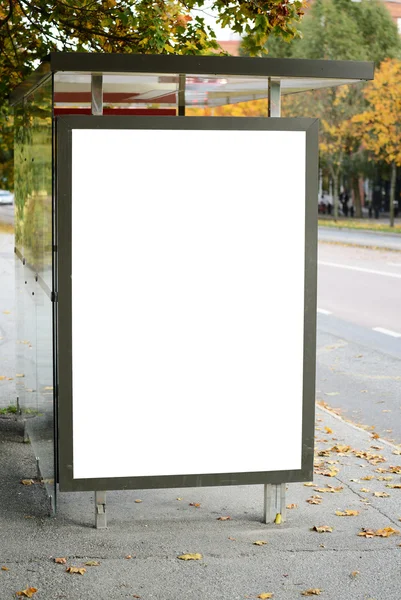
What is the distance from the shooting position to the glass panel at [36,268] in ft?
19.0

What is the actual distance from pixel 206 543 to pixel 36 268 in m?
2.16

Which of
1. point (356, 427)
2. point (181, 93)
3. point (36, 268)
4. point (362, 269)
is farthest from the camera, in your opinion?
point (362, 269)

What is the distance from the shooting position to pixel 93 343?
5.54m

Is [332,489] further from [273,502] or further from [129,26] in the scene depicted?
[129,26]

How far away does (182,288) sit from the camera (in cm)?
560

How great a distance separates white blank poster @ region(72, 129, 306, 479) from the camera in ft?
17.9

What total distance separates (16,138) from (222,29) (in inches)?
96.2

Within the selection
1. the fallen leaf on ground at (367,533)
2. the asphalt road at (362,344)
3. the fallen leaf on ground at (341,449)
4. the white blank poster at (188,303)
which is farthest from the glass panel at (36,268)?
the asphalt road at (362,344)

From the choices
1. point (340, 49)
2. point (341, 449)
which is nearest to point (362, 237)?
point (340, 49)

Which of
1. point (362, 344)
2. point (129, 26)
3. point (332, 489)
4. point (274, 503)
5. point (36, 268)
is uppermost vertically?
point (129, 26)

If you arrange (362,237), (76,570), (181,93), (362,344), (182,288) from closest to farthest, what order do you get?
(76,570)
(182,288)
(181,93)
(362,344)
(362,237)

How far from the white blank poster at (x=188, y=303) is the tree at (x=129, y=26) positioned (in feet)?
11.3

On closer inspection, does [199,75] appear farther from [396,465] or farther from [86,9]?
[86,9]

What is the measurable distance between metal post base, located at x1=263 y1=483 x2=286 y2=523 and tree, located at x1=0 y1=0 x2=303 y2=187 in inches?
168
